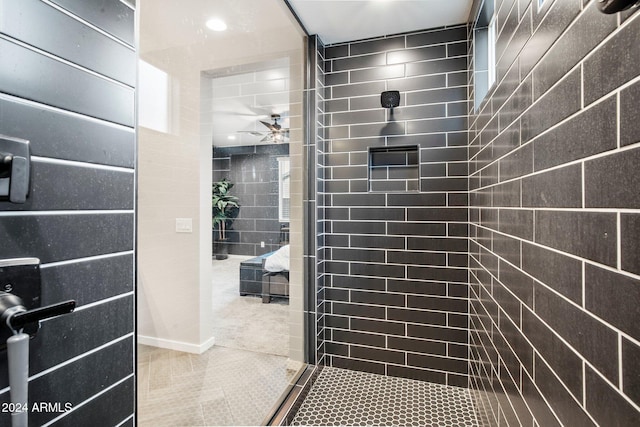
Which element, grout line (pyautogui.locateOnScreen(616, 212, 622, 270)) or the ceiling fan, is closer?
grout line (pyautogui.locateOnScreen(616, 212, 622, 270))

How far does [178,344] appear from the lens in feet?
5.00

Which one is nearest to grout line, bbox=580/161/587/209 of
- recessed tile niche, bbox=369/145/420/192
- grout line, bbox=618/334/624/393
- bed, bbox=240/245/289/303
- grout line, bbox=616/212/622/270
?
grout line, bbox=616/212/622/270

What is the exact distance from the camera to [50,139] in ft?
2.10

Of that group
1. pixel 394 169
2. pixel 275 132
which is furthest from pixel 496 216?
pixel 275 132

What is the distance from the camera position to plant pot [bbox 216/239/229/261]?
1705 millimetres

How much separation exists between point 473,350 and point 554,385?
1257mm

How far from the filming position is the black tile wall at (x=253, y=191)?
173cm

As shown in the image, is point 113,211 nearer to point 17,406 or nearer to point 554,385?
point 17,406

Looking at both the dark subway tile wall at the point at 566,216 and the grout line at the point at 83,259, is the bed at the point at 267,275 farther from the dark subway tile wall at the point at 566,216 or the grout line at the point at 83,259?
the dark subway tile wall at the point at 566,216

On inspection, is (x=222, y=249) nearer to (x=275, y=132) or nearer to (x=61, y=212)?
(x=275, y=132)

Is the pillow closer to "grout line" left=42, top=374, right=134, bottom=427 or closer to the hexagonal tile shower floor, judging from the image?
the hexagonal tile shower floor

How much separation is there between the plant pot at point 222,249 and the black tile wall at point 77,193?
2.79 feet

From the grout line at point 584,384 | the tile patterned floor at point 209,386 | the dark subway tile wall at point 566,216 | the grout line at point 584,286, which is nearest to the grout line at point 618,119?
the dark subway tile wall at point 566,216

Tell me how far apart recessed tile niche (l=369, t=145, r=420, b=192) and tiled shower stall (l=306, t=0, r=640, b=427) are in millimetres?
25
